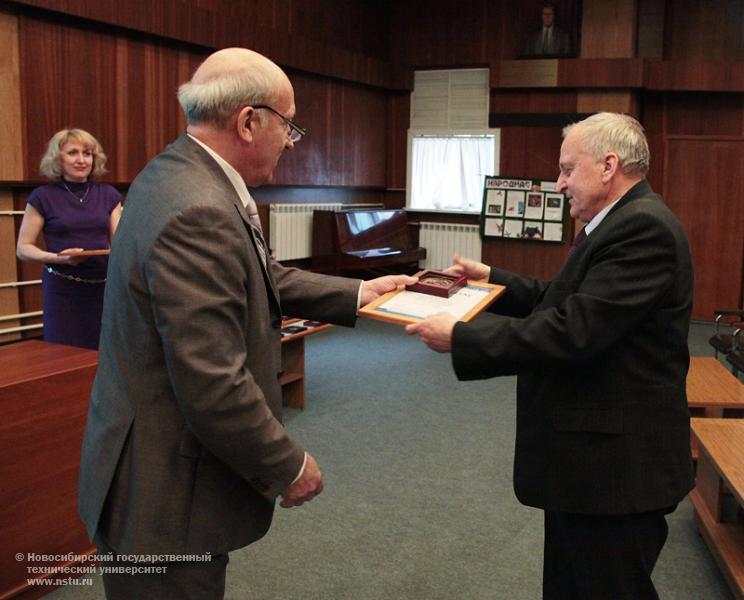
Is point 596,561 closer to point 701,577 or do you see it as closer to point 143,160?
point 701,577

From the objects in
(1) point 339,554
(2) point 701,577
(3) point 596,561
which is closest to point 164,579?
(3) point 596,561

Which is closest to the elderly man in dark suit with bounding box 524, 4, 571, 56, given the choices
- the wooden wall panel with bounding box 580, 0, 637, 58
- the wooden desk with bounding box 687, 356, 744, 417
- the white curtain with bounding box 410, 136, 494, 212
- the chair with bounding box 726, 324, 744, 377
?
the wooden wall panel with bounding box 580, 0, 637, 58

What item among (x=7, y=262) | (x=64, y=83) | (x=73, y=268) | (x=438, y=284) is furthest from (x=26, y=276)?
(x=438, y=284)

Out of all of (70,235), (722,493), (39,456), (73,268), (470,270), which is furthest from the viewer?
(70,235)

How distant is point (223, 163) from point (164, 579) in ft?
2.56

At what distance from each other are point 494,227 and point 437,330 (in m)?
6.91

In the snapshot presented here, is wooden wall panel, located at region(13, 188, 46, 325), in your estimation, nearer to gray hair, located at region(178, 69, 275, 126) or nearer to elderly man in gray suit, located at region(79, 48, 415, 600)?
elderly man in gray suit, located at region(79, 48, 415, 600)

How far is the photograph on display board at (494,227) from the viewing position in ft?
28.2

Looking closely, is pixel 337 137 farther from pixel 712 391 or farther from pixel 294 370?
pixel 712 391

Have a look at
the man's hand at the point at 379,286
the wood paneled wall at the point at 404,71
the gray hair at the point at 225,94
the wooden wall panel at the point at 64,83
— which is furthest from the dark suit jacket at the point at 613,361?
the wood paneled wall at the point at 404,71

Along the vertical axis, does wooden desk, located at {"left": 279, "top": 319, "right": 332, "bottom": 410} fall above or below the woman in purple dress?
below

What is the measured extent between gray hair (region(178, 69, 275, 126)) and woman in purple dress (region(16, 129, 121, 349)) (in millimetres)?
2433

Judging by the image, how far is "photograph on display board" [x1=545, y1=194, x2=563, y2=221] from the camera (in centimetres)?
827

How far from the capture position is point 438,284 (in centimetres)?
222
